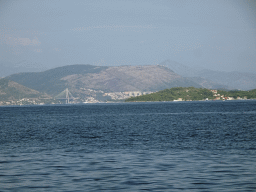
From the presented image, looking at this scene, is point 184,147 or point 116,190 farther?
point 184,147

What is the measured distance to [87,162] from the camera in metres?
31.8

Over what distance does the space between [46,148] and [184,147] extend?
52.5 feet

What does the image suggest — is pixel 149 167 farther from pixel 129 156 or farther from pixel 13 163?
pixel 13 163

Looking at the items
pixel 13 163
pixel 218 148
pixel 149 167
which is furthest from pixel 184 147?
pixel 13 163

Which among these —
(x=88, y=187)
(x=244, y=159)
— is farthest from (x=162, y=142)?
(x=88, y=187)

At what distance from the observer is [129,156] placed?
3456cm

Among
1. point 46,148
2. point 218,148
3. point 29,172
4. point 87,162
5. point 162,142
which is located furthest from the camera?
point 162,142

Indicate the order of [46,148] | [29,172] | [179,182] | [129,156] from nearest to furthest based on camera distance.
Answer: [179,182], [29,172], [129,156], [46,148]

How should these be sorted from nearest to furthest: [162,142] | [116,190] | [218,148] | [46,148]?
[116,190] < [218,148] < [46,148] < [162,142]

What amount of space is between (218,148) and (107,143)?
1426cm

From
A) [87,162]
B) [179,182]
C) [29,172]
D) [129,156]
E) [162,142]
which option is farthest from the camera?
[162,142]

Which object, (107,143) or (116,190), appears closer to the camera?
(116,190)

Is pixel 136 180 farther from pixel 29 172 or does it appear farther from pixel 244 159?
pixel 244 159

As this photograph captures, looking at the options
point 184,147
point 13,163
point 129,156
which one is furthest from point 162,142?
point 13,163
